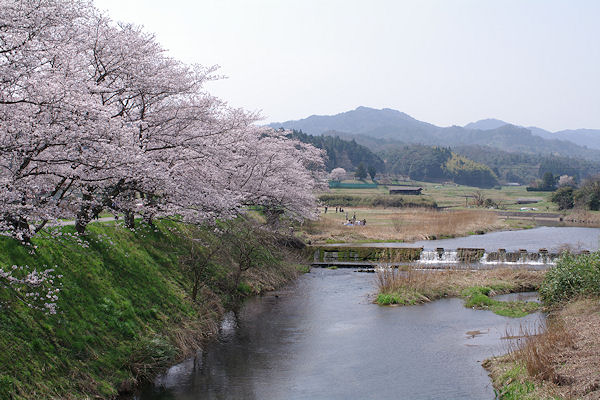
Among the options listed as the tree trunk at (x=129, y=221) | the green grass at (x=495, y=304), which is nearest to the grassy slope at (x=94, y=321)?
the tree trunk at (x=129, y=221)

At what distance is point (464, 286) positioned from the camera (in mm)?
24219

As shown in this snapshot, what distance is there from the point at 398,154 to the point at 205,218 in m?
184

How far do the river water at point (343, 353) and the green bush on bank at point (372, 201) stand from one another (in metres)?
59.7

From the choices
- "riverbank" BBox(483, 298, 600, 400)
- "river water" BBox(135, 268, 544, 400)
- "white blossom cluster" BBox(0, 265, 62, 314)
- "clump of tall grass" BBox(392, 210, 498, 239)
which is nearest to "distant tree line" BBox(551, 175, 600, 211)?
"clump of tall grass" BBox(392, 210, 498, 239)

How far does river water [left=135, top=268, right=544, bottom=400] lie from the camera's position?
41.4 ft

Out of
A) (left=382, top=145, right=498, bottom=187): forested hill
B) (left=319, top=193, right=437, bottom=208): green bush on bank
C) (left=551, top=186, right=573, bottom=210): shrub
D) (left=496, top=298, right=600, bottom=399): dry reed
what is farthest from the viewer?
(left=382, top=145, right=498, bottom=187): forested hill

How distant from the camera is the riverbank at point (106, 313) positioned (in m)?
10.5

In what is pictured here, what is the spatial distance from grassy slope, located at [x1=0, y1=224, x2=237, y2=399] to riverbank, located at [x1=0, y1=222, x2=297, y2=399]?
0.02 metres

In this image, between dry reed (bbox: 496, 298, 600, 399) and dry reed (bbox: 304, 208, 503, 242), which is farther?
dry reed (bbox: 304, 208, 503, 242)

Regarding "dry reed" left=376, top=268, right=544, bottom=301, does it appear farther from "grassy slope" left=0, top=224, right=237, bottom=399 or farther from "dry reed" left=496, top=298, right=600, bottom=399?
"grassy slope" left=0, top=224, right=237, bottom=399

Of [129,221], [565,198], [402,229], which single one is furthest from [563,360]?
[565,198]

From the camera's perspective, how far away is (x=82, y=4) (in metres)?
13.0

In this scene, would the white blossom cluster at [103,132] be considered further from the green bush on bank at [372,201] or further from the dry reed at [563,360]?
the green bush on bank at [372,201]

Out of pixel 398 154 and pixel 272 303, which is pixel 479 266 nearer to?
pixel 272 303
